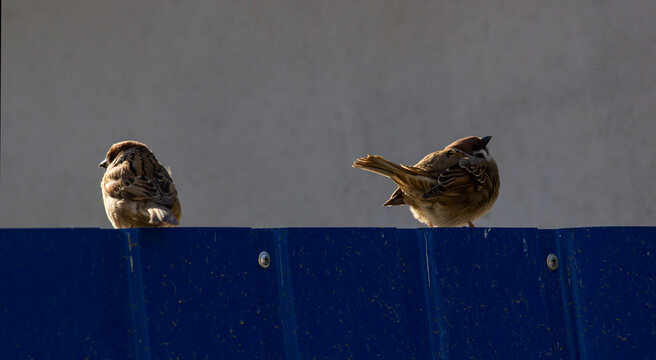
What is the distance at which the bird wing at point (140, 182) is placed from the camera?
2.50 m

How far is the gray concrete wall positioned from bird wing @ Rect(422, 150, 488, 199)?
106 centimetres

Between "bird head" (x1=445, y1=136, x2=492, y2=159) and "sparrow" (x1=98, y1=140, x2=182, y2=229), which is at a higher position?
"bird head" (x1=445, y1=136, x2=492, y2=159)

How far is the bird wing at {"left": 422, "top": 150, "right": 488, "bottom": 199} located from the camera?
281 centimetres
